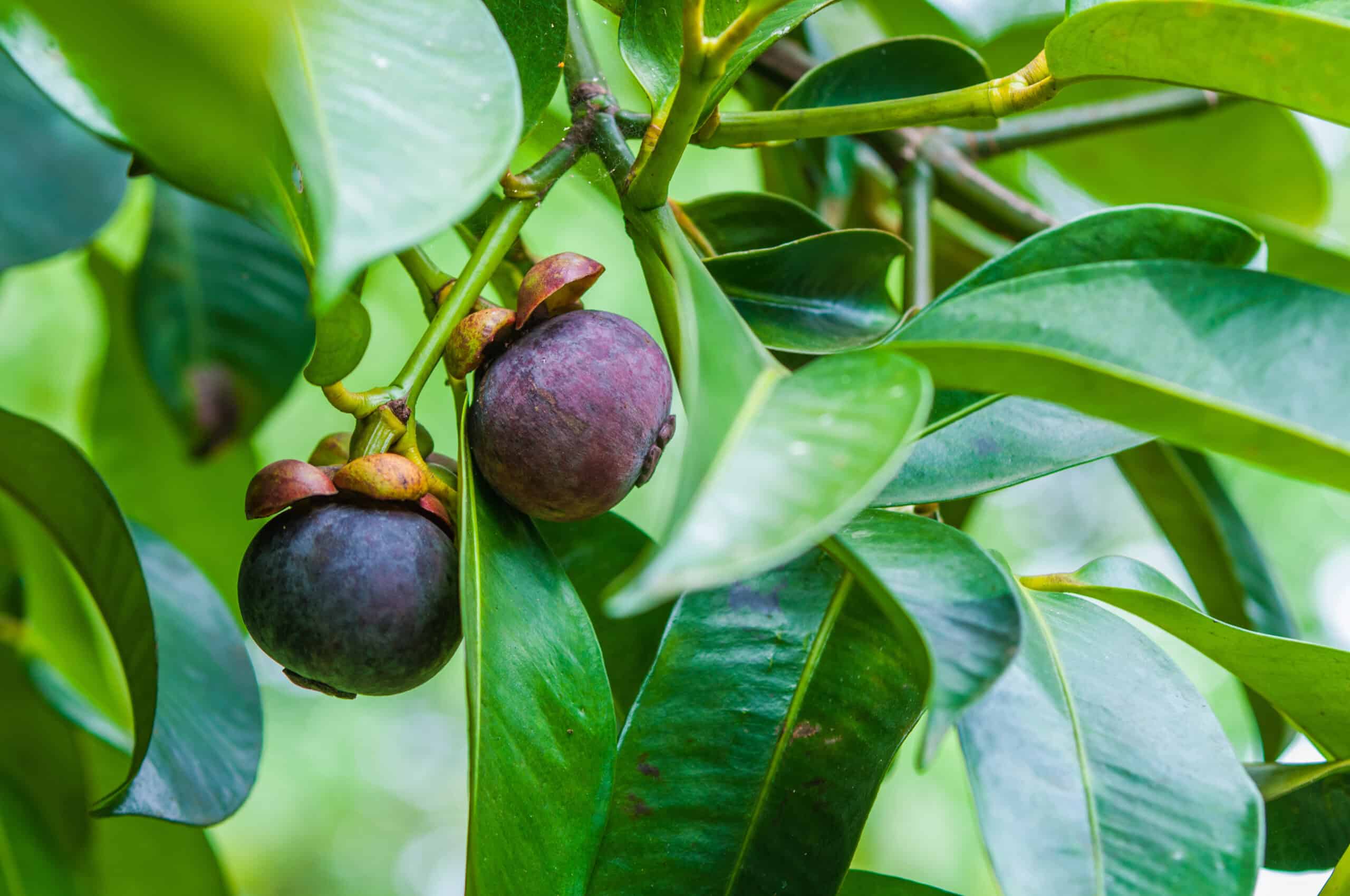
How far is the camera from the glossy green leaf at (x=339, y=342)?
52cm

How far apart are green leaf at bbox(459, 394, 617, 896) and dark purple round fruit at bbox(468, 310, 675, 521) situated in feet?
0.07

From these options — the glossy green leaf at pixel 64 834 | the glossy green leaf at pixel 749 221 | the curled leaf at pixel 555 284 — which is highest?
the glossy green leaf at pixel 749 221

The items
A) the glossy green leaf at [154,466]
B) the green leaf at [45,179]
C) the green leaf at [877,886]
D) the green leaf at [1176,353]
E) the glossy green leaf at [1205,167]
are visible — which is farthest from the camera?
the glossy green leaf at [1205,167]

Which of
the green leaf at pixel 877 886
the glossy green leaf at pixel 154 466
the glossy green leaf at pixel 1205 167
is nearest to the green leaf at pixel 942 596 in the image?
the green leaf at pixel 877 886

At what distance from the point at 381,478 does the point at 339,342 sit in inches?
2.8

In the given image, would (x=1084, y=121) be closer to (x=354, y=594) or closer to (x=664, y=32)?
(x=664, y=32)

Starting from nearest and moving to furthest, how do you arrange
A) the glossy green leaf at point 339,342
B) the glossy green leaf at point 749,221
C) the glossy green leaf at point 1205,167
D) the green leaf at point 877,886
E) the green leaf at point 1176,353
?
the green leaf at point 1176,353, the glossy green leaf at point 339,342, the green leaf at point 877,886, the glossy green leaf at point 749,221, the glossy green leaf at point 1205,167

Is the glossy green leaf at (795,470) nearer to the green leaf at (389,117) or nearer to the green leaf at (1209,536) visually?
the green leaf at (389,117)

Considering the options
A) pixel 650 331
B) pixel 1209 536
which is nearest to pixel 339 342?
pixel 1209 536

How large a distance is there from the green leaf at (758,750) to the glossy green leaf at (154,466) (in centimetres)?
78

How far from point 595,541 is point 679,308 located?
29 centimetres

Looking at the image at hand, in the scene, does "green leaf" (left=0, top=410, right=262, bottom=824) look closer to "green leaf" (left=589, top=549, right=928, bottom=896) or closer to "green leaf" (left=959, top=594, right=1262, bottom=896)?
"green leaf" (left=589, top=549, right=928, bottom=896)

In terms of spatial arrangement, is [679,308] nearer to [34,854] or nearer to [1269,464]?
[1269,464]

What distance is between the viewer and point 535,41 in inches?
24.3
